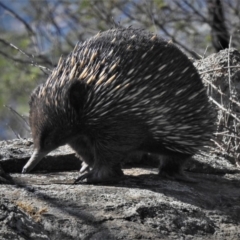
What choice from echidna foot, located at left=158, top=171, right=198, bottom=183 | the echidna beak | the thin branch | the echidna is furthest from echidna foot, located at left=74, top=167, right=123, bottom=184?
the thin branch

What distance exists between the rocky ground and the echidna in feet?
0.97

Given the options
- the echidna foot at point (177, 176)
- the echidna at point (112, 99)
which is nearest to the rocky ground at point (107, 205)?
the echidna foot at point (177, 176)

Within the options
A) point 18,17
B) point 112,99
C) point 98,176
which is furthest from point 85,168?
point 18,17

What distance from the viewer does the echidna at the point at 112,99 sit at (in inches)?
205

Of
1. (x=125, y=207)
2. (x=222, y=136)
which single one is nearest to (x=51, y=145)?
(x=125, y=207)

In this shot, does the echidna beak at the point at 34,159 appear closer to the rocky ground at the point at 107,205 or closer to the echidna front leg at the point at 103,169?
the rocky ground at the point at 107,205

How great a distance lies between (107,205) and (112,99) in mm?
818

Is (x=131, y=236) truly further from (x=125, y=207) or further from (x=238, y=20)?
(x=238, y=20)

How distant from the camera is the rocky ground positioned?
4.45m

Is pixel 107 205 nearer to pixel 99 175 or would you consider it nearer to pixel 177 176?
pixel 99 175

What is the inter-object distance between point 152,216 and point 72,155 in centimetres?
141

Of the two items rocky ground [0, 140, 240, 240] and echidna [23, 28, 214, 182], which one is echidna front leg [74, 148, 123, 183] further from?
rocky ground [0, 140, 240, 240]

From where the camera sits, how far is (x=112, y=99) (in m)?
5.22

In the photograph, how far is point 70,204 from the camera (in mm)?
4770
